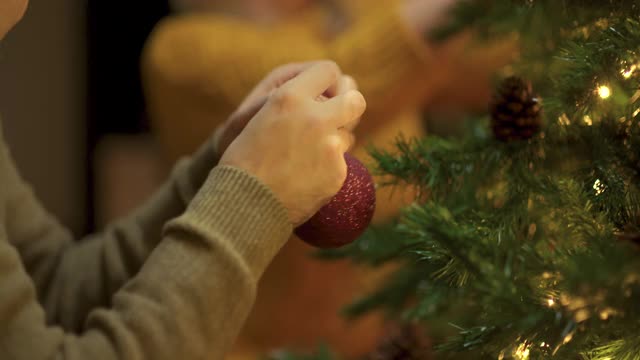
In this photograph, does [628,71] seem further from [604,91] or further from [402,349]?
[402,349]

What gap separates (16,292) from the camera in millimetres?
464

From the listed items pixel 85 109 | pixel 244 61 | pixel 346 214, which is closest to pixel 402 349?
pixel 346 214

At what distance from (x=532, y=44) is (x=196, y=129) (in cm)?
60

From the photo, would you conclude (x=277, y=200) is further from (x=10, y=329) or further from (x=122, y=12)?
(x=122, y=12)

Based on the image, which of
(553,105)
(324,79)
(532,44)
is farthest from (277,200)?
(532,44)

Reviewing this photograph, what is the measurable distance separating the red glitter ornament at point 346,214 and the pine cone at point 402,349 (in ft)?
0.66

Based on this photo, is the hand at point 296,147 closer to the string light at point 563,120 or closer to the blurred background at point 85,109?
the string light at point 563,120

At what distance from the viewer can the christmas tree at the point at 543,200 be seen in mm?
368

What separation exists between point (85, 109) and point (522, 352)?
6.05 ft

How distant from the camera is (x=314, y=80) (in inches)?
18.8

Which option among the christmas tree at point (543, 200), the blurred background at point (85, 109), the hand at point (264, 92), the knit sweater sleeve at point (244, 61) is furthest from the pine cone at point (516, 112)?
the blurred background at point (85, 109)

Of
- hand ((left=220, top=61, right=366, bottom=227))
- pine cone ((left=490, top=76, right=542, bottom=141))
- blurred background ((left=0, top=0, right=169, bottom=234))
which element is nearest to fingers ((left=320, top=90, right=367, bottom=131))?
hand ((left=220, top=61, right=366, bottom=227))

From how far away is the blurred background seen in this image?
193 centimetres

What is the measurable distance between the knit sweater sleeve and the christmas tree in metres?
0.28
